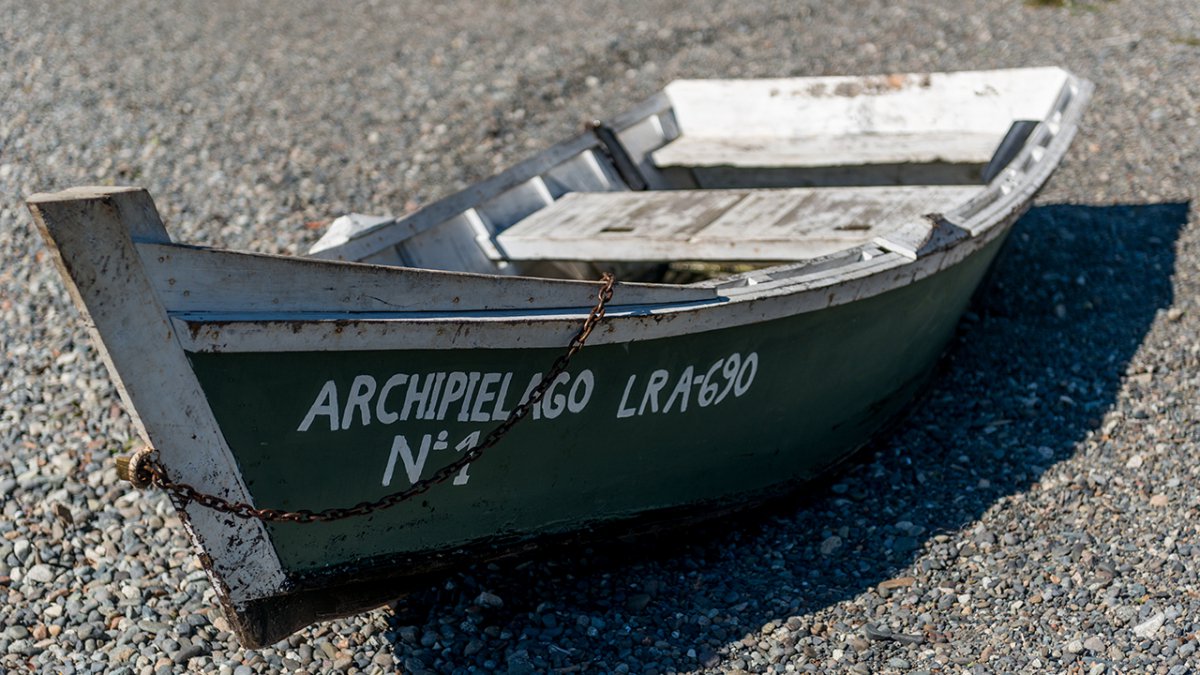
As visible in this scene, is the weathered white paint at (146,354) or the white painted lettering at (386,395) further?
the white painted lettering at (386,395)

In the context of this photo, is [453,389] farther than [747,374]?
No

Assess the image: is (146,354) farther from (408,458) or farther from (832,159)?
(832,159)

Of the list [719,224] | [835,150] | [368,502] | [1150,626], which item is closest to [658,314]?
[368,502]

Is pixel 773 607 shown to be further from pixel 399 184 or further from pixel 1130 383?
pixel 399 184

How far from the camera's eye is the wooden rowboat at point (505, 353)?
345cm

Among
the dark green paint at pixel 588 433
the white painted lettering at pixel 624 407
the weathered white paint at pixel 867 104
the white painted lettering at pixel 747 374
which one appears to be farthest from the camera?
the weathered white paint at pixel 867 104

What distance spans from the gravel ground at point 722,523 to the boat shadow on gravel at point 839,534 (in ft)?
0.05

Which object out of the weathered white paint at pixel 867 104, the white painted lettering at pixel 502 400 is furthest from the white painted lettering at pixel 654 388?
the weathered white paint at pixel 867 104

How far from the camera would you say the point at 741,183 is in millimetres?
7367

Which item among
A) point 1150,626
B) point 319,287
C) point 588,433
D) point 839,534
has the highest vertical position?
point 319,287

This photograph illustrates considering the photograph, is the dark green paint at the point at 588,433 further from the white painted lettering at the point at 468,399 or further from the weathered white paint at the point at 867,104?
the weathered white paint at the point at 867,104

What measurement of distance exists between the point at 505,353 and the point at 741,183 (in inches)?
149

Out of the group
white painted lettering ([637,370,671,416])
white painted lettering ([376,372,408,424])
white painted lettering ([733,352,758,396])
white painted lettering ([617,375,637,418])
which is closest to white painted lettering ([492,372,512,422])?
white painted lettering ([376,372,408,424])

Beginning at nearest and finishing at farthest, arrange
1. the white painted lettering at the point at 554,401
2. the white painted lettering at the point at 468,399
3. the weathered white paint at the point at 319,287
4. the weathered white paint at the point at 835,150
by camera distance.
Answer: the weathered white paint at the point at 319,287 → the white painted lettering at the point at 468,399 → the white painted lettering at the point at 554,401 → the weathered white paint at the point at 835,150
